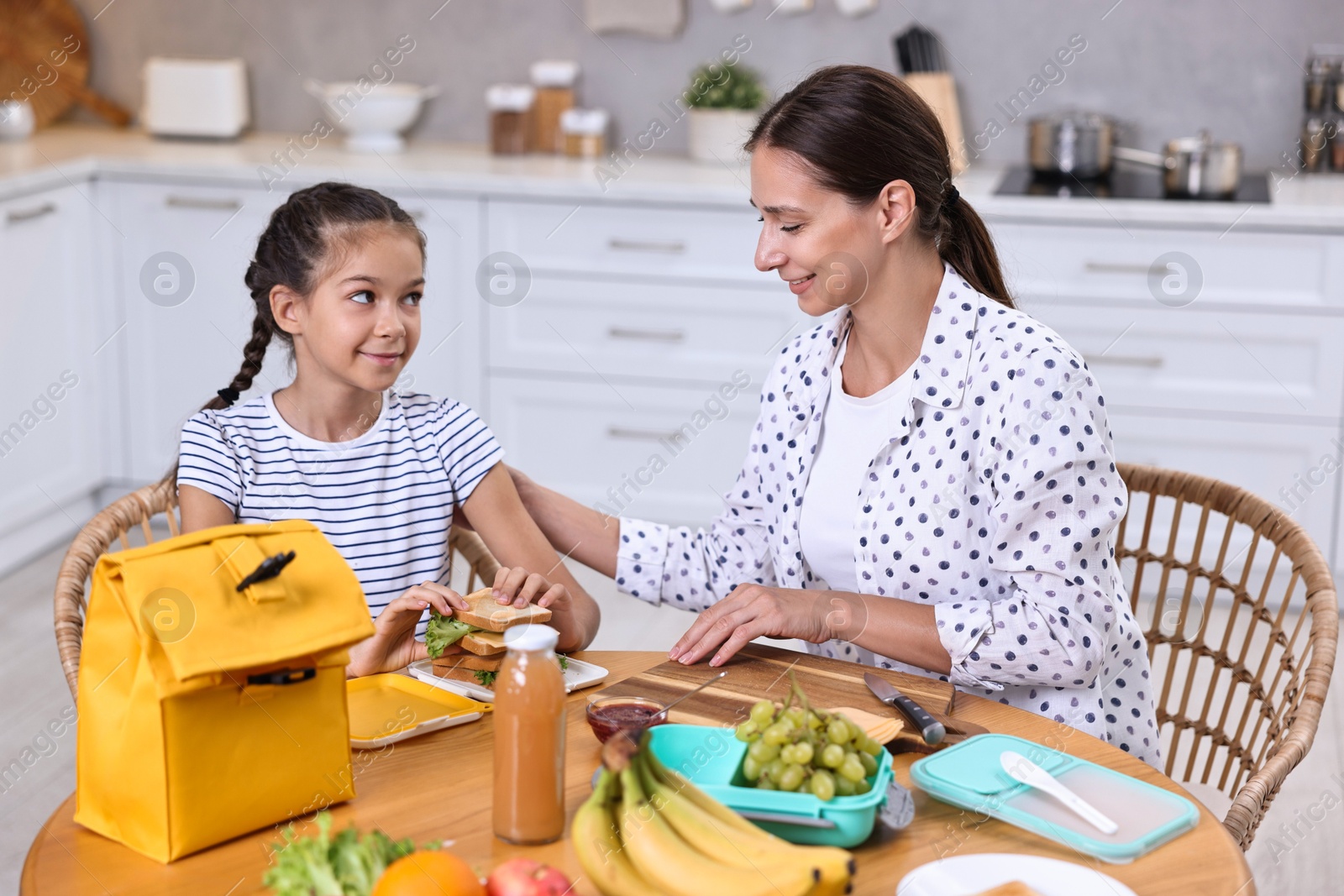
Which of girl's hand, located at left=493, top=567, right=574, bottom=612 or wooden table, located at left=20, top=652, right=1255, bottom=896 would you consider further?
girl's hand, located at left=493, top=567, right=574, bottom=612

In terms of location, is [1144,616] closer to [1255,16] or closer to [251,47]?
[1255,16]

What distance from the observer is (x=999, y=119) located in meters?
3.58

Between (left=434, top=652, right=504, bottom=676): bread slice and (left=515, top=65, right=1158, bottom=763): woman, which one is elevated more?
(left=515, top=65, right=1158, bottom=763): woman

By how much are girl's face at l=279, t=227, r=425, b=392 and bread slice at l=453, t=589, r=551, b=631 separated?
377mm

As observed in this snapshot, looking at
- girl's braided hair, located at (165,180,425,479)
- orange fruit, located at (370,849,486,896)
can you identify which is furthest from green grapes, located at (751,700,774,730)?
girl's braided hair, located at (165,180,425,479)

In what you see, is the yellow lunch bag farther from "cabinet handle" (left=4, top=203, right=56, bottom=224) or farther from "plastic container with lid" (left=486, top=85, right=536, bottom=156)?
"plastic container with lid" (left=486, top=85, right=536, bottom=156)

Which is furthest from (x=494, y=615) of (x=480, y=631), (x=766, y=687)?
(x=766, y=687)

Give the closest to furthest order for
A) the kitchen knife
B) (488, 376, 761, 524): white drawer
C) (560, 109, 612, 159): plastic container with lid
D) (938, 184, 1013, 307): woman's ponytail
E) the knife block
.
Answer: the kitchen knife < (938, 184, 1013, 307): woman's ponytail < (488, 376, 761, 524): white drawer < the knife block < (560, 109, 612, 159): plastic container with lid

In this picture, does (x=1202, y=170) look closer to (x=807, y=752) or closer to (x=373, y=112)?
(x=373, y=112)

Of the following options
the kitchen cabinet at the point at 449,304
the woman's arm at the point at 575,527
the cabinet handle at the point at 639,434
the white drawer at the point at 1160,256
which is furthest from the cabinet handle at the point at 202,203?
the woman's arm at the point at 575,527

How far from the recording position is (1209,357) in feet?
9.85

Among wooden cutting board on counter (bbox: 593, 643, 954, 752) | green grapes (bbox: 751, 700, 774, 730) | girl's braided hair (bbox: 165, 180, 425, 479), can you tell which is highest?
girl's braided hair (bbox: 165, 180, 425, 479)

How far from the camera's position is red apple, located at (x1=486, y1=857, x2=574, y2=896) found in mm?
882

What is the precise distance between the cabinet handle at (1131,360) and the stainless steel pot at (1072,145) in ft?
1.74
